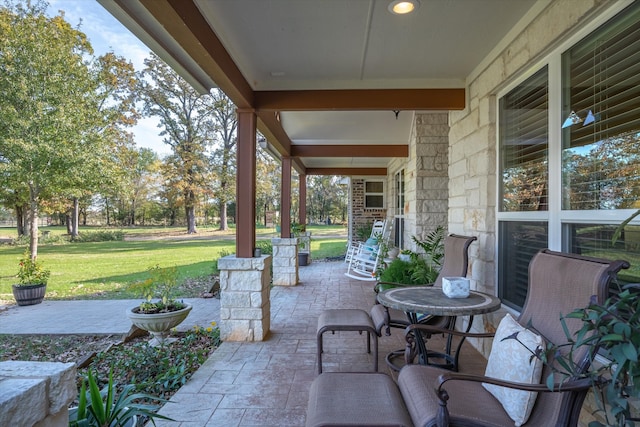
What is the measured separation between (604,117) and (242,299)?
Answer: 3.12m

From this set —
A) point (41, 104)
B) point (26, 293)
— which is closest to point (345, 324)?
point (26, 293)

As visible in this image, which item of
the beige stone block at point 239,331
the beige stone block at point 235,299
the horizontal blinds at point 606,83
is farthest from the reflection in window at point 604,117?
the beige stone block at point 239,331

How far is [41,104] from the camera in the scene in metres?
8.07

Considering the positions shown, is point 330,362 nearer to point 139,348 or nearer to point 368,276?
point 139,348

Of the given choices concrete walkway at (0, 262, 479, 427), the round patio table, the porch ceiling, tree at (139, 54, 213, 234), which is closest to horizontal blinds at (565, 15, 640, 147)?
the porch ceiling

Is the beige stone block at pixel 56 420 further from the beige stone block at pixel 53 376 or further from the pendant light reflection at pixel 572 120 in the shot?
the pendant light reflection at pixel 572 120


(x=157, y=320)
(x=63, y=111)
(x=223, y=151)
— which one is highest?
(x=223, y=151)

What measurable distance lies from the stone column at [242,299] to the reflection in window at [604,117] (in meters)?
2.64

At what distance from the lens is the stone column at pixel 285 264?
6188mm

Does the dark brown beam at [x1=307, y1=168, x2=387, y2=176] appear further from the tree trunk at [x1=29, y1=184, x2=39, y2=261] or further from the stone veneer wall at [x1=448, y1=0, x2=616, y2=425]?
the tree trunk at [x1=29, y1=184, x2=39, y2=261]

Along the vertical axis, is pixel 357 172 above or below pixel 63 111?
below

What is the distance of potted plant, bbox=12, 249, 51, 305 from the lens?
5.71 metres

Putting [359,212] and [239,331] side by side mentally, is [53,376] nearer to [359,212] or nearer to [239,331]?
[239,331]

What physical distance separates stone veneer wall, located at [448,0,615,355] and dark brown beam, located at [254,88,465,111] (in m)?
0.19
